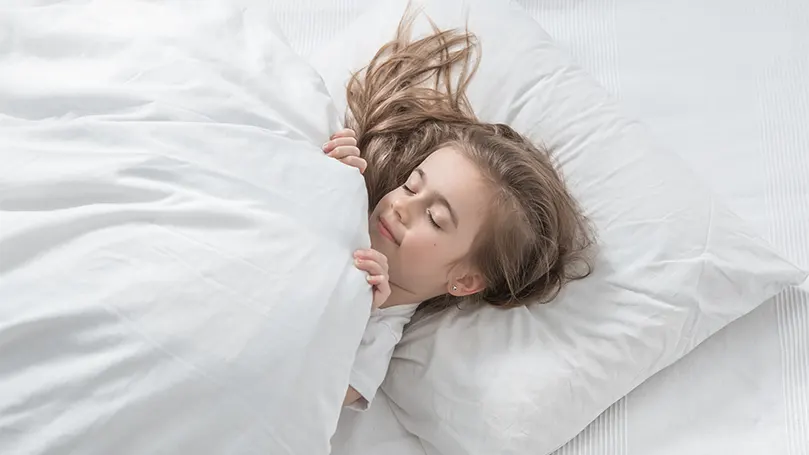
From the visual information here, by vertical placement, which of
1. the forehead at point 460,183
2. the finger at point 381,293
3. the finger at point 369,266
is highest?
the forehead at point 460,183

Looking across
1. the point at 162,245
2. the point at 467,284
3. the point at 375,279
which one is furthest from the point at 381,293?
the point at 162,245

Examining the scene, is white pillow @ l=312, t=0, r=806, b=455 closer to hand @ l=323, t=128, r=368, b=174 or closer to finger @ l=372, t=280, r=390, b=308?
finger @ l=372, t=280, r=390, b=308

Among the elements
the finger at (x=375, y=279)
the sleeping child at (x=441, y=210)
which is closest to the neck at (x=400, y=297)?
the sleeping child at (x=441, y=210)

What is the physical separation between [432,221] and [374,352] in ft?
0.55

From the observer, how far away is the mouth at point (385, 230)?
1101 millimetres

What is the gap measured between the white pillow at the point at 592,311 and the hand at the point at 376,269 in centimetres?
12

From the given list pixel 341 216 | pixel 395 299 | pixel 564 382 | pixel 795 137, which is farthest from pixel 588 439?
pixel 795 137

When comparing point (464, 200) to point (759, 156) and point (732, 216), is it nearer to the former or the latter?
point (732, 216)

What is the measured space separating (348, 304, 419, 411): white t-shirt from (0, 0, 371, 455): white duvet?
90mm

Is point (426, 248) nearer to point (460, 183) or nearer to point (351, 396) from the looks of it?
point (460, 183)

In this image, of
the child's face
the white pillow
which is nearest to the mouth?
the child's face

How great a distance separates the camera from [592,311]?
1113 millimetres

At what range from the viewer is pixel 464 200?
109cm

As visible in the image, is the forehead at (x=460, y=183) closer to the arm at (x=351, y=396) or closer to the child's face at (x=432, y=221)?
the child's face at (x=432, y=221)
